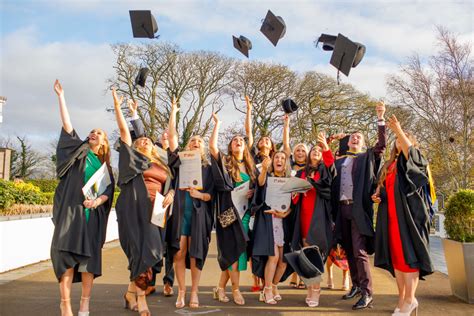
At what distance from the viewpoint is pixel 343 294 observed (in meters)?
6.37

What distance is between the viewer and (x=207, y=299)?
593 cm

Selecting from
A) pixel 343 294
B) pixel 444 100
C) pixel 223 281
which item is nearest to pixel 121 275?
pixel 223 281

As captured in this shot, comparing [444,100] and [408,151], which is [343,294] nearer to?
[408,151]

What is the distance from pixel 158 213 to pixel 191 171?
0.84 m

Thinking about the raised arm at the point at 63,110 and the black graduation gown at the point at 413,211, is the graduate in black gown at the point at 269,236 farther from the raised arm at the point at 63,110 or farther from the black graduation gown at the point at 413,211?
the raised arm at the point at 63,110

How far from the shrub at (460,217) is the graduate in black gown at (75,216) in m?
4.46

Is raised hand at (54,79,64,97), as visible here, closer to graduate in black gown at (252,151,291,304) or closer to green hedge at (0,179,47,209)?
graduate in black gown at (252,151,291,304)

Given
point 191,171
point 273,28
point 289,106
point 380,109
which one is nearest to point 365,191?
point 380,109

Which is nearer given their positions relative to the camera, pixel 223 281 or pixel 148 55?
pixel 223 281

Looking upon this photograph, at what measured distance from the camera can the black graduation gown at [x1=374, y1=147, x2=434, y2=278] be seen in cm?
482

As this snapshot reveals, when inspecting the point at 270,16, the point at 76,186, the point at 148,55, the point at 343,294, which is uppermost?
the point at 148,55

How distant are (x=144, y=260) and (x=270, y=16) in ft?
17.7

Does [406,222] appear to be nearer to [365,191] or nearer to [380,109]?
[365,191]

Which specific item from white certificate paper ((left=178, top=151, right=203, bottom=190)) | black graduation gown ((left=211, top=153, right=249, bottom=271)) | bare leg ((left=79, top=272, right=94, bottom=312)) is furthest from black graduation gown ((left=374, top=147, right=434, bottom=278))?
bare leg ((left=79, top=272, right=94, bottom=312))
